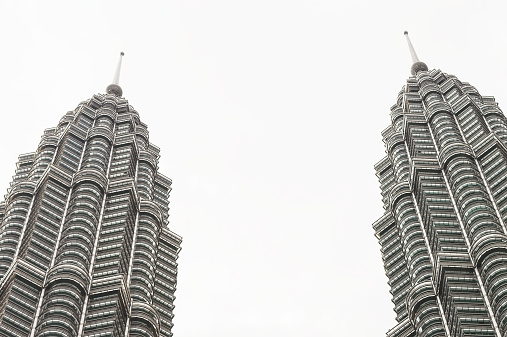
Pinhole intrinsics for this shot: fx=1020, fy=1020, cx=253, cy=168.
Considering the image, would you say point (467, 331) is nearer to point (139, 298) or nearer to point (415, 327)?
point (415, 327)

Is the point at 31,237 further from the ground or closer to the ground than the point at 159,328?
further from the ground

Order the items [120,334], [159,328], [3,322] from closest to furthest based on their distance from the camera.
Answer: [3,322] → [120,334] → [159,328]

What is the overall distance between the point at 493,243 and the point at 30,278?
83981 millimetres

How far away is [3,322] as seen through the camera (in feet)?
554

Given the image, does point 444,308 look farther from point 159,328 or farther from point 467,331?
point 159,328

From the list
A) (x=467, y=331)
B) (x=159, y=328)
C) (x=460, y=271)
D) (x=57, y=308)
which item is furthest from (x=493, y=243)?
(x=57, y=308)

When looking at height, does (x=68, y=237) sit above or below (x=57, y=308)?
above

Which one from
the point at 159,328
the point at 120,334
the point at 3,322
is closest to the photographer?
the point at 3,322

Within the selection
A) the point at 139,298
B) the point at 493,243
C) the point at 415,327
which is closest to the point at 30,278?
the point at 139,298

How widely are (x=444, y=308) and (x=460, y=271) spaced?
7.60m

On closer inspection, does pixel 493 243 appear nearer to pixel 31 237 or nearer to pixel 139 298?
pixel 139 298

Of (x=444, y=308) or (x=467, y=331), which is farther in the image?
(x=444, y=308)

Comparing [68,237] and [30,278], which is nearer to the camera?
[30,278]

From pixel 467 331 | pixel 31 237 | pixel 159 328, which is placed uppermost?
pixel 31 237
